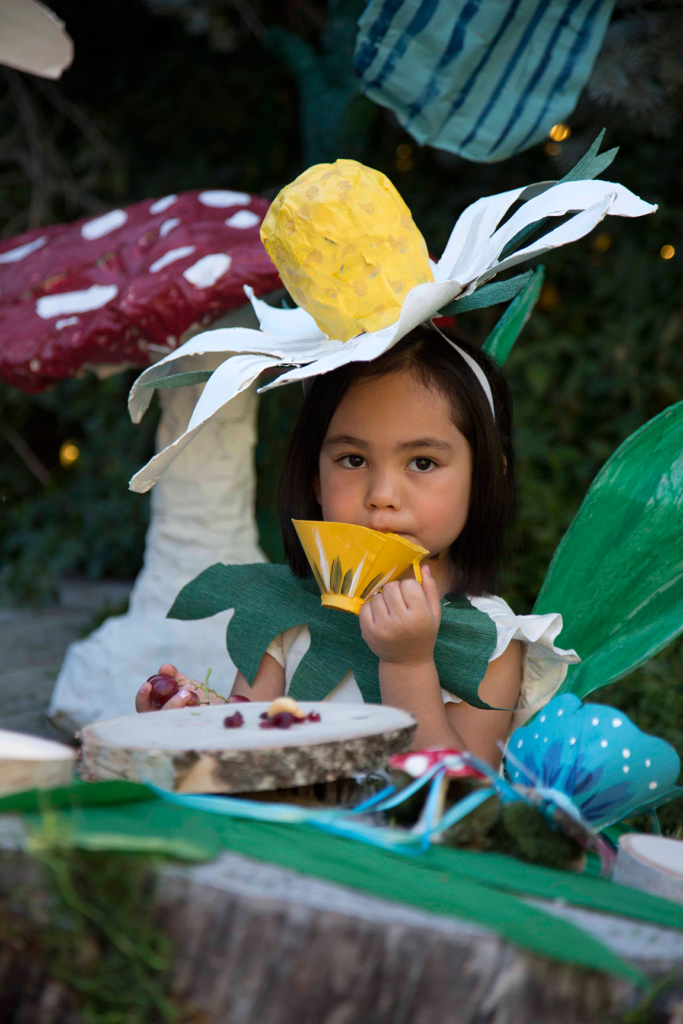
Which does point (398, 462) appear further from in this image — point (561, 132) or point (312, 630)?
point (561, 132)

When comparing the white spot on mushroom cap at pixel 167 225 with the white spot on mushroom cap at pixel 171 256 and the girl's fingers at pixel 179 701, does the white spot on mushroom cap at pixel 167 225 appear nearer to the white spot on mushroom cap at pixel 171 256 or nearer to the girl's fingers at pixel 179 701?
the white spot on mushroom cap at pixel 171 256

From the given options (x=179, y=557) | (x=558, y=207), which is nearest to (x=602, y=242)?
(x=179, y=557)

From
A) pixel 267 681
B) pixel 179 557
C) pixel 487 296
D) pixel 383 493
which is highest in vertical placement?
pixel 487 296

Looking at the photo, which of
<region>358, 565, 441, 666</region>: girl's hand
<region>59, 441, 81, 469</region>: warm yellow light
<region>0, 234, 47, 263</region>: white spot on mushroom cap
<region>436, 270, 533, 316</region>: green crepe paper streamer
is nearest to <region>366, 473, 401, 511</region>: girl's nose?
<region>358, 565, 441, 666</region>: girl's hand

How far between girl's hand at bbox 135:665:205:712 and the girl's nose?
318 millimetres

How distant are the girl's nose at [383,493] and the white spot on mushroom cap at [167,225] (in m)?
0.93

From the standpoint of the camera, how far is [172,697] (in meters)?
1.06

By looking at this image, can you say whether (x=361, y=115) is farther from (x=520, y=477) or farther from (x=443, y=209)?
(x=520, y=477)

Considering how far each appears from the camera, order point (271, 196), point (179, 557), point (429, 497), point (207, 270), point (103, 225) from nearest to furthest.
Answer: point (429, 497), point (207, 270), point (103, 225), point (179, 557), point (271, 196)

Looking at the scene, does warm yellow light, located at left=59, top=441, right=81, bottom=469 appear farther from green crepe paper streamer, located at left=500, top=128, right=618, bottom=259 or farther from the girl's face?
green crepe paper streamer, located at left=500, top=128, right=618, bottom=259

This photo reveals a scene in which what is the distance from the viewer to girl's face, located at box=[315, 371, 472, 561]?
1.20m

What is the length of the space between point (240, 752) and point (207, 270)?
122 centimetres

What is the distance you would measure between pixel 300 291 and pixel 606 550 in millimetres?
585

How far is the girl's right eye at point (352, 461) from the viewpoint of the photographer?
1247 mm
